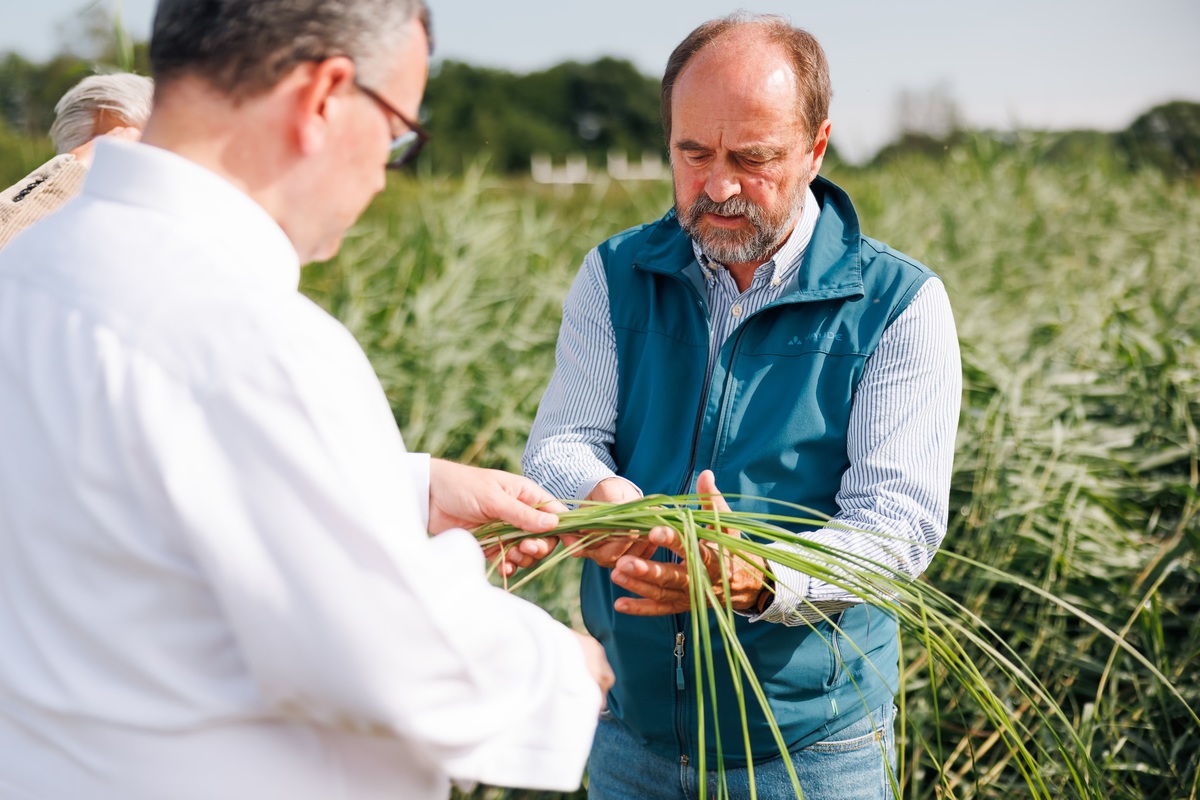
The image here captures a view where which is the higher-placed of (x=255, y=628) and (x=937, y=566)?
(x=255, y=628)

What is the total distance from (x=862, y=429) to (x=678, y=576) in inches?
16.3

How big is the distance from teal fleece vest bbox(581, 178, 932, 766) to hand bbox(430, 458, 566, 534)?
→ 0.99 feet

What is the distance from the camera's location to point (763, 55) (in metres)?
1.77

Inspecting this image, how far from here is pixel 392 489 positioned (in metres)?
0.95

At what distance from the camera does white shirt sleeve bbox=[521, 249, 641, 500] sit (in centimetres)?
184

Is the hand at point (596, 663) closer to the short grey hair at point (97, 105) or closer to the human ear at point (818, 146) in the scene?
the human ear at point (818, 146)

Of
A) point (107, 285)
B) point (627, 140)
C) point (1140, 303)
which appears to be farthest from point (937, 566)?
point (627, 140)

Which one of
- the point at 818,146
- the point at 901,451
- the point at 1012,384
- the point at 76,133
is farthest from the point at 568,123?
the point at 901,451

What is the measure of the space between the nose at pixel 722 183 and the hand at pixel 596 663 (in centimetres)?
91

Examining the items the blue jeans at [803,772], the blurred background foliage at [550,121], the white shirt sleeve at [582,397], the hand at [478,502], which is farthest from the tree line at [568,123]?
the blue jeans at [803,772]

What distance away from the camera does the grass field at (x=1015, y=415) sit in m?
2.65

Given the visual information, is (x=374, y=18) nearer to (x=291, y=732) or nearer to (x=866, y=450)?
(x=291, y=732)

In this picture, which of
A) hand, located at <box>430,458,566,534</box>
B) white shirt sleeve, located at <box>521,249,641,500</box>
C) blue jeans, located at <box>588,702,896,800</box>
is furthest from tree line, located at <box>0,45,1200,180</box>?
blue jeans, located at <box>588,702,896,800</box>

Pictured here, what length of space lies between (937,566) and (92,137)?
241 cm
